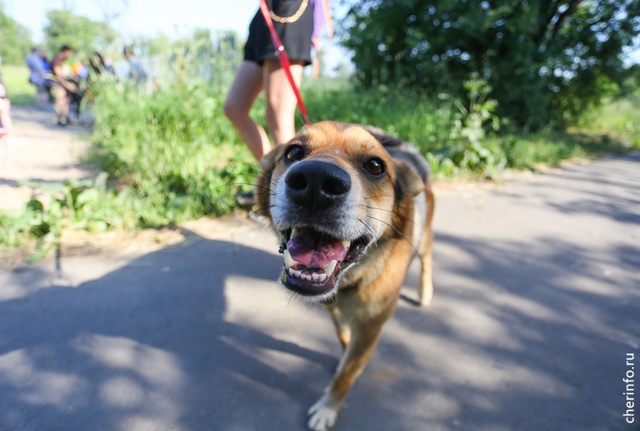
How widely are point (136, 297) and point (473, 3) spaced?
9797mm

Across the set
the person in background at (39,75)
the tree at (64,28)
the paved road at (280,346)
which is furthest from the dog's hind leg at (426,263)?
the tree at (64,28)

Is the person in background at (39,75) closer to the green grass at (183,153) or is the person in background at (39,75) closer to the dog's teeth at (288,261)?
the green grass at (183,153)

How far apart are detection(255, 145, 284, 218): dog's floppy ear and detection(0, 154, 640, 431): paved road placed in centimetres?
86

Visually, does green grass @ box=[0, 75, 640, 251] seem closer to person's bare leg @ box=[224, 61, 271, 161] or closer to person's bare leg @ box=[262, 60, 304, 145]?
person's bare leg @ box=[224, 61, 271, 161]

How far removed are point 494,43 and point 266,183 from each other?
10.2 meters

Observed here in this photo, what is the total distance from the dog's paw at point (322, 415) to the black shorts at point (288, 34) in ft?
7.66

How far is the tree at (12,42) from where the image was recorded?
177ft

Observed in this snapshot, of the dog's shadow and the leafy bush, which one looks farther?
the leafy bush

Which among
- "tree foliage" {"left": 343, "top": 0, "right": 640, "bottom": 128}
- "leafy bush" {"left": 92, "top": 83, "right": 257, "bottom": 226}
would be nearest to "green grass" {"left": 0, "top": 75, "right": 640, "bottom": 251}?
"leafy bush" {"left": 92, "top": 83, "right": 257, "bottom": 226}

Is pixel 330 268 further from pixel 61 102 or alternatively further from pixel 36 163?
pixel 61 102

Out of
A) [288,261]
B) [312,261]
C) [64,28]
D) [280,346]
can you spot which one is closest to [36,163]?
[280,346]

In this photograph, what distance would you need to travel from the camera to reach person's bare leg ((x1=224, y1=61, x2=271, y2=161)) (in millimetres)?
2813

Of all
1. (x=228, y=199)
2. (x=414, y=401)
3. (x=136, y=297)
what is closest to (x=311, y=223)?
(x=414, y=401)

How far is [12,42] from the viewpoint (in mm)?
60531
